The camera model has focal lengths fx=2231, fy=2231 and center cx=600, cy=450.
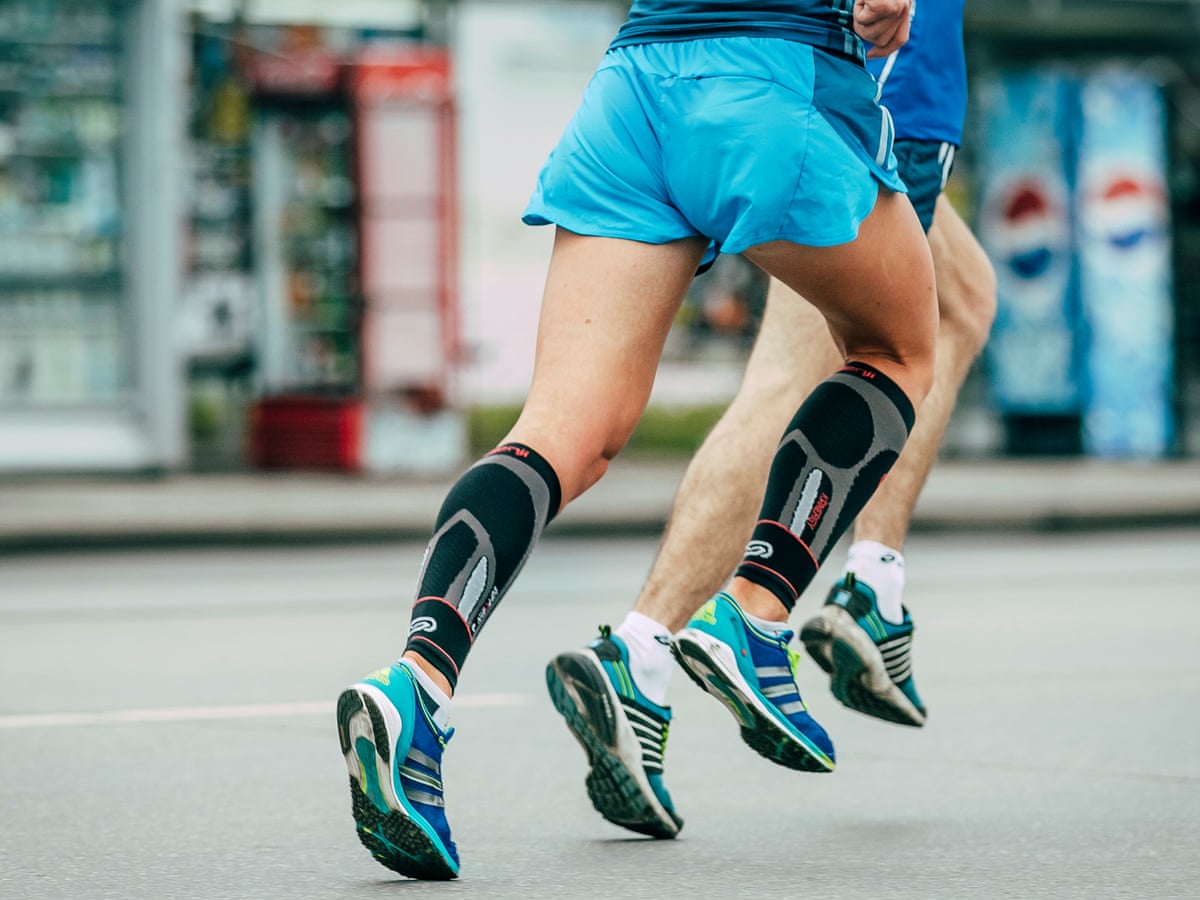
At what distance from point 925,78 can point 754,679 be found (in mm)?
1253

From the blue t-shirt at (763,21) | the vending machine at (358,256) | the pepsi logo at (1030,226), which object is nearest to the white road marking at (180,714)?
the blue t-shirt at (763,21)

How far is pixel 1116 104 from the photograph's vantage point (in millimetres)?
14852

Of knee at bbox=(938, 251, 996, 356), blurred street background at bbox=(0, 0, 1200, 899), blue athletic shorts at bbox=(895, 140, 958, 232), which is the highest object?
blue athletic shorts at bbox=(895, 140, 958, 232)

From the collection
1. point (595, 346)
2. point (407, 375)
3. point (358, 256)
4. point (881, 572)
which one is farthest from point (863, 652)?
point (358, 256)

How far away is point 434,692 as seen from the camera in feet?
9.55

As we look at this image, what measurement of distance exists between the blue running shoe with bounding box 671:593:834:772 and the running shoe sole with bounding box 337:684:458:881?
1.64 feet

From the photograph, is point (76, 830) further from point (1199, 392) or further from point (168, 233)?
point (1199, 392)

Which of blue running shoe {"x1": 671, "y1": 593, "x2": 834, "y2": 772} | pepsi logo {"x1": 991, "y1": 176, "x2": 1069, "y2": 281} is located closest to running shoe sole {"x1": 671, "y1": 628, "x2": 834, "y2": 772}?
blue running shoe {"x1": 671, "y1": 593, "x2": 834, "y2": 772}

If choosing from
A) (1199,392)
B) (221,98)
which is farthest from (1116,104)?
(221,98)

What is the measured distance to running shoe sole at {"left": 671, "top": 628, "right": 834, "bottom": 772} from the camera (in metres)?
3.17

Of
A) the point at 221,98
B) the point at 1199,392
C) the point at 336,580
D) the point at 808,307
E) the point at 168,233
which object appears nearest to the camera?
the point at 808,307

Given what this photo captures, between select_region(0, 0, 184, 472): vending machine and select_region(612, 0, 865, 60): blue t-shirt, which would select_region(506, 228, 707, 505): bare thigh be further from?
select_region(0, 0, 184, 472): vending machine

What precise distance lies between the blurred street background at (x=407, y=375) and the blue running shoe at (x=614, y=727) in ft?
3.81

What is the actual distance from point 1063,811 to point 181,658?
3072 millimetres
